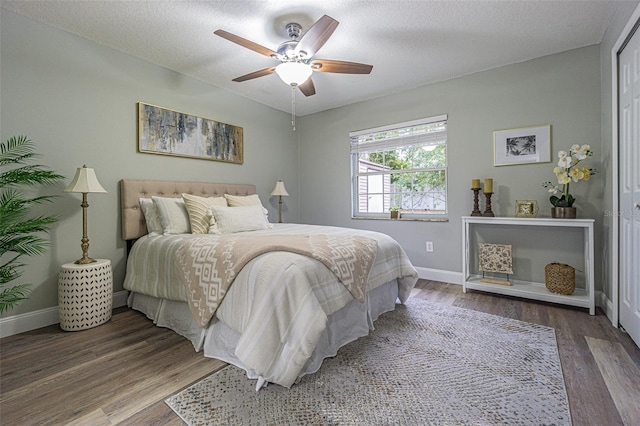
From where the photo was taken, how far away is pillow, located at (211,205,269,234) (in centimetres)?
283

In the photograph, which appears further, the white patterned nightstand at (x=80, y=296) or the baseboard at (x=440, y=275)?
the baseboard at (x=440, y=275)

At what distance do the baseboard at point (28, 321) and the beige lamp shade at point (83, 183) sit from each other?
1029mm

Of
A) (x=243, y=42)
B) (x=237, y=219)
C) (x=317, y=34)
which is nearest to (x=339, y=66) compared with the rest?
(x=317, y=34)

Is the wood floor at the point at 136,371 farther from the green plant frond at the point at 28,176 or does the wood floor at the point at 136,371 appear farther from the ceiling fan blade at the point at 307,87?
the ceiling fan blade at the point at 307,87

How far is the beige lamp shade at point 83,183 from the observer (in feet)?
7.69

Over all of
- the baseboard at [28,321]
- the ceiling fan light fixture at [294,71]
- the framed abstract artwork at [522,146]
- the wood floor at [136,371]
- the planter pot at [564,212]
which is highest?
the ceiling fan light fixture at [294,71]

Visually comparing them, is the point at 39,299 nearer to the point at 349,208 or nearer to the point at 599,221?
the point at 349,208

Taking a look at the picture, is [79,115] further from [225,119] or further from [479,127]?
[479,127]

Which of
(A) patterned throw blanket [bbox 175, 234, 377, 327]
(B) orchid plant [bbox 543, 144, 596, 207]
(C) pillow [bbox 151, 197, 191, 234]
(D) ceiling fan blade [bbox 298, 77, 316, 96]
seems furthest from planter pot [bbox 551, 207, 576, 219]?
(C) pillow [bbox 151, 197, 191, 234]

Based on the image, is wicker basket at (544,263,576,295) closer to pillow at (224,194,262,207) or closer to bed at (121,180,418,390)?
bed at (121,180,418,390)

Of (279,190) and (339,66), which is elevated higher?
(339,66)

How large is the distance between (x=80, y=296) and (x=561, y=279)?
4095mm

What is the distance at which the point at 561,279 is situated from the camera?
2.75m

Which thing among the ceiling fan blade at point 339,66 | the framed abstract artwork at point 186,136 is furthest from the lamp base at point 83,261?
the ceiling fan blade at point 339,66
